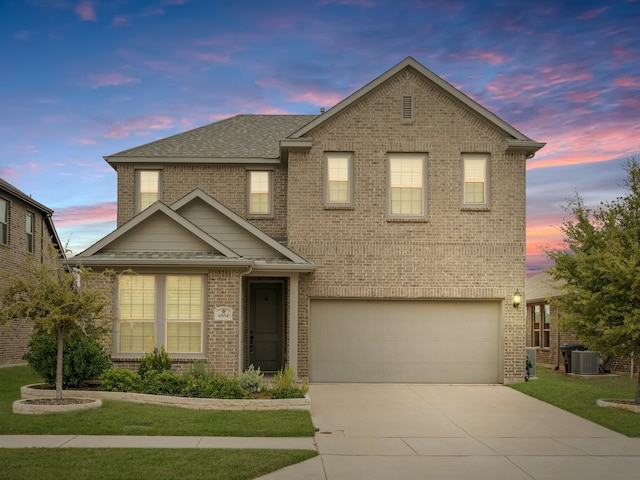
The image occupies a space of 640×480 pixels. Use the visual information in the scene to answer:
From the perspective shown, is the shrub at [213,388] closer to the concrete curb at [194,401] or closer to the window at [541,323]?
the concrete curb at [194,401]

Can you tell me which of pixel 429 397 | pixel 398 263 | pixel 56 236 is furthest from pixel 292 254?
pixel 56 236

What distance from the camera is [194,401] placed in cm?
1509

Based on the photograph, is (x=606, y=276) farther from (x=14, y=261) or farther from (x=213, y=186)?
(x=14, y=261)

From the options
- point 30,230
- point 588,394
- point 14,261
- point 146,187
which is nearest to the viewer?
point 588,394

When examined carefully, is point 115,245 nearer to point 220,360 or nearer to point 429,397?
point 220,360

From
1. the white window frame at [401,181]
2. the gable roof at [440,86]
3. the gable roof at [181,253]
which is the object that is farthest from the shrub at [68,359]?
the white window frame at [401,181]

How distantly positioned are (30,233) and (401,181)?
58.2ft

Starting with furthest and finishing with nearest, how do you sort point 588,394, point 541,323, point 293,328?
1. point 541,323
2. point 293,328
3. point 588,394

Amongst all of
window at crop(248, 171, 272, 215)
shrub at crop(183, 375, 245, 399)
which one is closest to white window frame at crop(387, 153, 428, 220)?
window at crop(248, 171, 272, 215)

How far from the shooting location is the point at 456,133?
20984mm

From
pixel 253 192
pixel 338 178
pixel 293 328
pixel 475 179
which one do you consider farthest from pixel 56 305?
pixel 475 179

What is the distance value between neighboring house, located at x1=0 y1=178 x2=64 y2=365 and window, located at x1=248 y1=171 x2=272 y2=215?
8.04m

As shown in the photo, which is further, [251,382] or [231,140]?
[231,140]

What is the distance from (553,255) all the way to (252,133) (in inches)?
459
